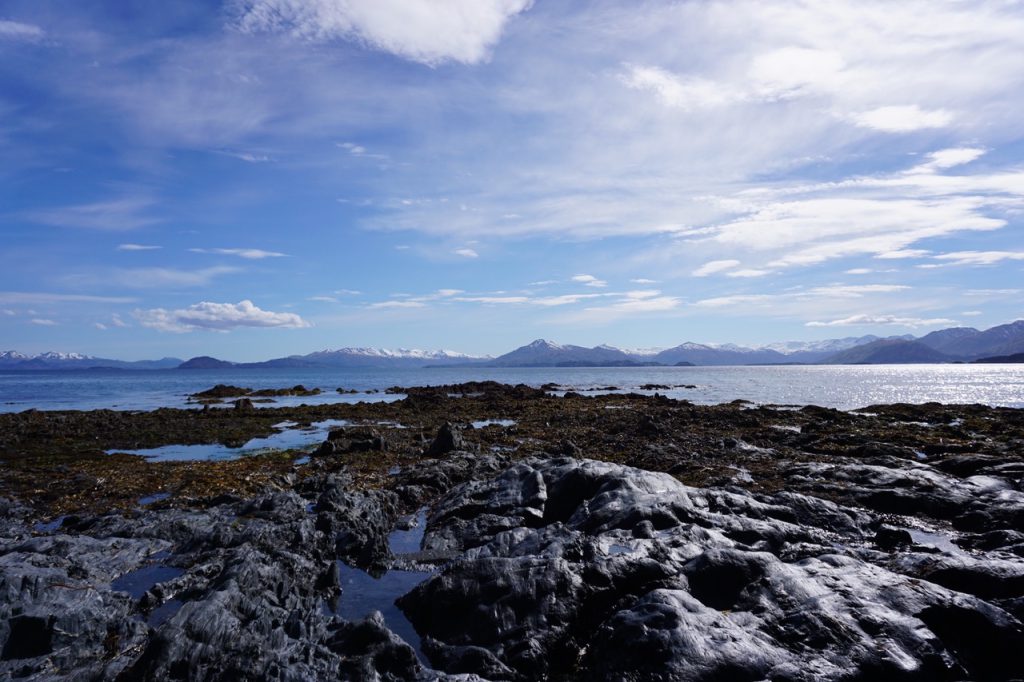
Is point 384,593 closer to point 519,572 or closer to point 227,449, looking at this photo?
point 519,572

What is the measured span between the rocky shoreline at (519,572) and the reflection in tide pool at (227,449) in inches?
180

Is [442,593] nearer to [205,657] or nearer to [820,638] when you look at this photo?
[205,657]

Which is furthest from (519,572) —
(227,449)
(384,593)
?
(227,449)

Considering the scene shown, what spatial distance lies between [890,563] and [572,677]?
6843 millimetres

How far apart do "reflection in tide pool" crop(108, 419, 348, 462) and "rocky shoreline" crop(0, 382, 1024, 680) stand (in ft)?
15.0

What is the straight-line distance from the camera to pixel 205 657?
7434mm

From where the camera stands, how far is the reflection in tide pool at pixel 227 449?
87.5ft

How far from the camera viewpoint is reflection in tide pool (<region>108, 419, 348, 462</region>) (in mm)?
26656

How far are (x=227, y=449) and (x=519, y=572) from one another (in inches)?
996

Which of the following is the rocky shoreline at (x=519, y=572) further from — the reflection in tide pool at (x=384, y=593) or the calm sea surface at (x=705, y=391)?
the calm sea surface at (x=705, y=391)

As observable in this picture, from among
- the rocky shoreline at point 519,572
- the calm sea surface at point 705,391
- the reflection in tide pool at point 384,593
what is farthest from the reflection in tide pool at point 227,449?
the calm sea surface at point 705,391

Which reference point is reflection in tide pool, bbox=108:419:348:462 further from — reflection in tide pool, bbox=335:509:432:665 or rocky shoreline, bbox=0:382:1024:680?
reflection in tide pool, bbox=335:509:432:665

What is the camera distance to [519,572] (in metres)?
9.48

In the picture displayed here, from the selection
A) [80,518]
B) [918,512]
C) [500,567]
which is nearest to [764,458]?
[918,512]
